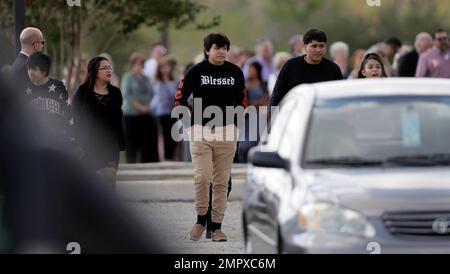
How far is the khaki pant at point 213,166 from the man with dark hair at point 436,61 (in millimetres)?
8390

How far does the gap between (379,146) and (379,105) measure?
14.2 inches

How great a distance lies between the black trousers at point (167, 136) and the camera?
2264cm

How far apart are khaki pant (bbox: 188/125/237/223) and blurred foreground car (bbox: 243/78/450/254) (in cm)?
322

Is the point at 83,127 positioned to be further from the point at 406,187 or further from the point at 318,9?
the point at 318,9

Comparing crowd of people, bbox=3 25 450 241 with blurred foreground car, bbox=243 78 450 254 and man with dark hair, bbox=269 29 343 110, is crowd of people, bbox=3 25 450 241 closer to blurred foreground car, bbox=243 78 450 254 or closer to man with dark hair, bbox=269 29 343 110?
man with dark hair, bbox=269 29 343 110

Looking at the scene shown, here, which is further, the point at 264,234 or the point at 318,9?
the point at 318,9

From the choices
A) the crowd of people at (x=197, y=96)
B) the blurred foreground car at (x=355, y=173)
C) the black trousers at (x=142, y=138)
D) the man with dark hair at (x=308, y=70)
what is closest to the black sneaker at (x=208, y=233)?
the crowd of people at (x=197, y=96)

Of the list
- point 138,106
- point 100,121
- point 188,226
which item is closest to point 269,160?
point 100,121

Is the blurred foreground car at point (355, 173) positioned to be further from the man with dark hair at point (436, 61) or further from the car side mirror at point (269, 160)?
the man with dark hair at point (436, 61)

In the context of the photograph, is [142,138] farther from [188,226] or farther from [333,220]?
[333,220]

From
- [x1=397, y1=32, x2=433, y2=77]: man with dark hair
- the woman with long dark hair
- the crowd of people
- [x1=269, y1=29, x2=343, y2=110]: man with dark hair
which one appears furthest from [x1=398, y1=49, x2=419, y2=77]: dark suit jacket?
the woman with long dark hair

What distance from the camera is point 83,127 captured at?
13.4 metres

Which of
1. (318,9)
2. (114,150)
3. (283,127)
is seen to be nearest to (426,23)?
(318,9)

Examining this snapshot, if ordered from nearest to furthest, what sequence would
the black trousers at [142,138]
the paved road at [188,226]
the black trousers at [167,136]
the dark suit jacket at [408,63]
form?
the paved road at [188,226], the dark suit jacket at [408,63], the black trousers at [142,138], the black trousers at [167,136]
